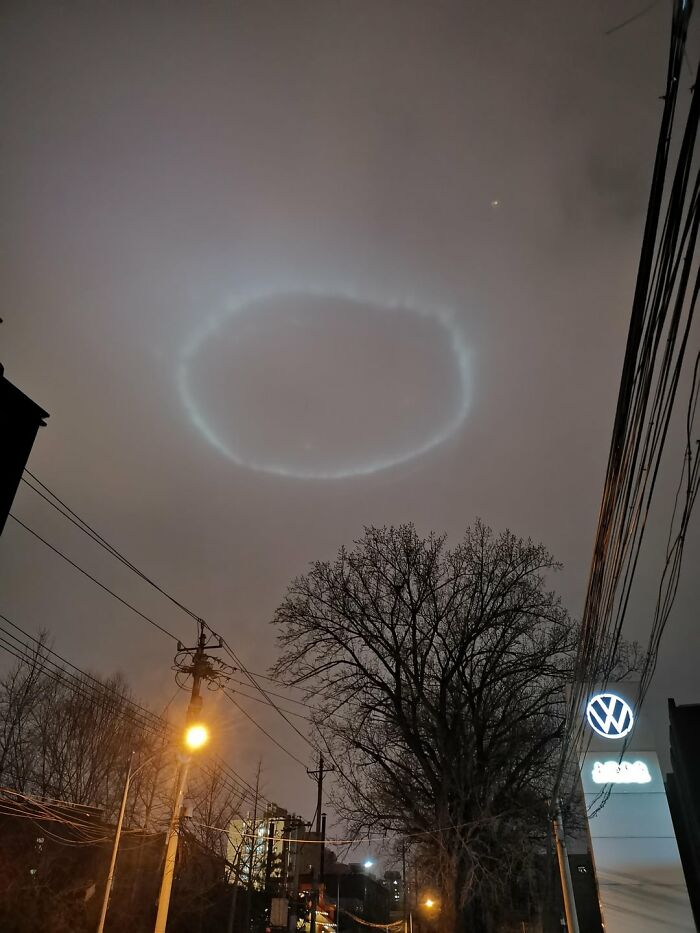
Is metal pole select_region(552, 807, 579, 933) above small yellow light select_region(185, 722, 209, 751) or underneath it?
underneath

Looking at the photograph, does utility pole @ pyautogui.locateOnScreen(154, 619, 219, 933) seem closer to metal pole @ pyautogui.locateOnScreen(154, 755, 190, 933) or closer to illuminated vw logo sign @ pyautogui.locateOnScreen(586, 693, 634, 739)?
metal pole @ pyautogui.locateOnScreen(154, 755, 190, 933)

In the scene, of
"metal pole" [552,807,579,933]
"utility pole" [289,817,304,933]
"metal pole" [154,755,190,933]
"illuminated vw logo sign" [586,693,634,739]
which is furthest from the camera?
"utility pole" [289,817,304,933]

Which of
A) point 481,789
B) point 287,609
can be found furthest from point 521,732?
point 287,609

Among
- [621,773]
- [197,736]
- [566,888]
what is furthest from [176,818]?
[621,773]

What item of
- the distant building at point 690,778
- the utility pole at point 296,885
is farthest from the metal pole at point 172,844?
the utility pole at point 296,885

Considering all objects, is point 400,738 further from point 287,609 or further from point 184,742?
point 184,742

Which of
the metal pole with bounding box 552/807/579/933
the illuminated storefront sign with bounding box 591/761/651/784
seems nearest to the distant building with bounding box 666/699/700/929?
the illuminated storefront sign with bounding box 591/761/651/784
